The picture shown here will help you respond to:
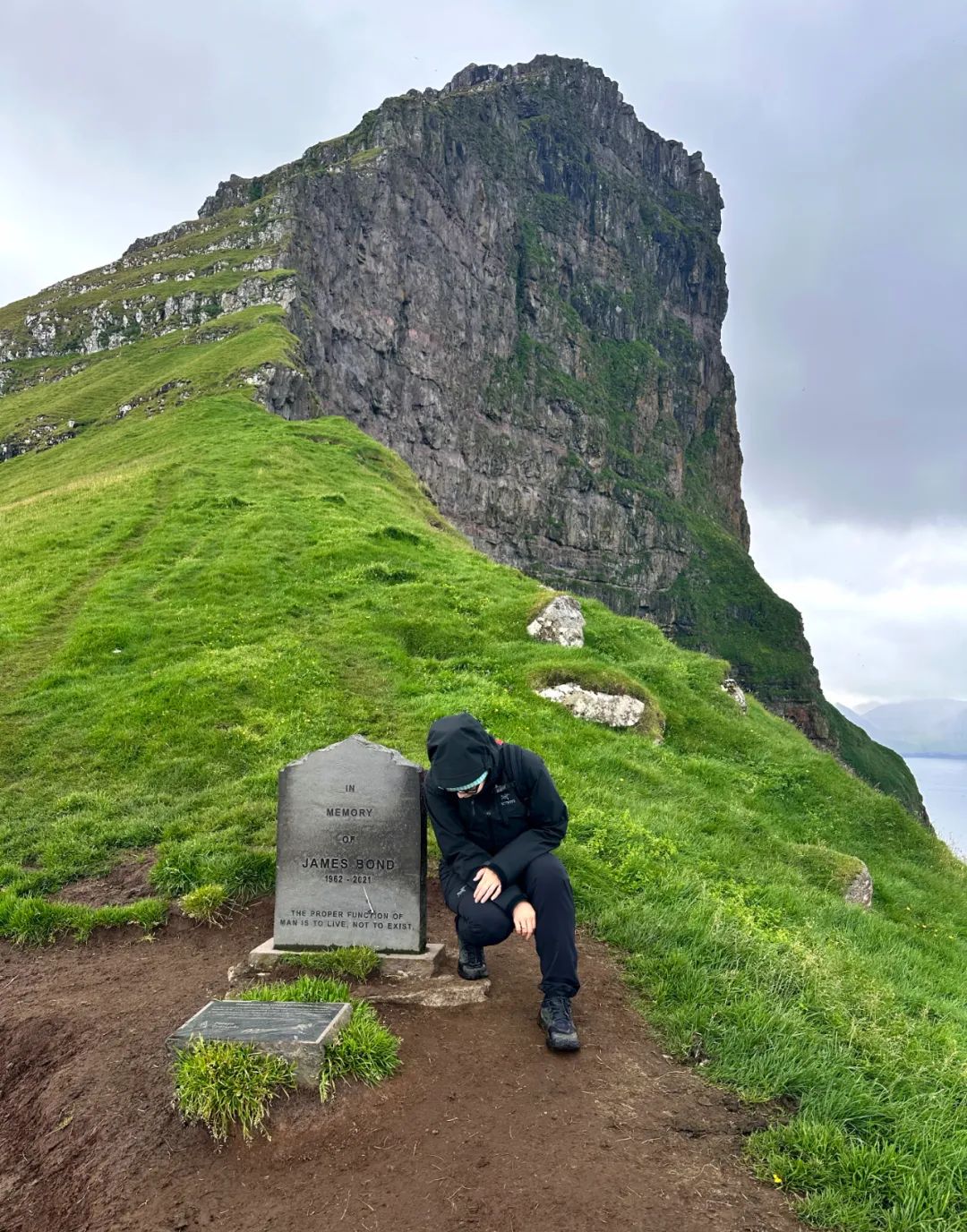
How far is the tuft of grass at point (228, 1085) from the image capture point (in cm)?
523

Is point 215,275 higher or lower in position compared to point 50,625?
higher

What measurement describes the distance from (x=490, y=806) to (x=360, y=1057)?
218cm

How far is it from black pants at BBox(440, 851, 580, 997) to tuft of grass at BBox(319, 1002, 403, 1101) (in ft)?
3.61

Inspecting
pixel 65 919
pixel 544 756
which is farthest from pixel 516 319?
pixel 65 919

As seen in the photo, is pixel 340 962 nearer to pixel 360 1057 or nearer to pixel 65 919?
pixel 360 1057

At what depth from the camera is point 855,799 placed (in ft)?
53.9

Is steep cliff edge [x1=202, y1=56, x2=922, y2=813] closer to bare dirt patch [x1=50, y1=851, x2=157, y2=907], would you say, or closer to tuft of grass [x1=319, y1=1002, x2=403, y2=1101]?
bare dirt patch [x1=50, y1=851, x2=157, y2=907]

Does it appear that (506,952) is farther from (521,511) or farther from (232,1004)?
(521,511)

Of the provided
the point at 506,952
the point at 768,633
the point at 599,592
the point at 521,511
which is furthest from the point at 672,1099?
the point at 768,633

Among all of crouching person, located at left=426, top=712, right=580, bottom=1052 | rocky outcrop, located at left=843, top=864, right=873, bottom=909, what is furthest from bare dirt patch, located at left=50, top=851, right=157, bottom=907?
rocky outcrop, located at left=843, top=864, right=873, bottom=909

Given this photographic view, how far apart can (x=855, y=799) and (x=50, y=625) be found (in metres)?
19.8

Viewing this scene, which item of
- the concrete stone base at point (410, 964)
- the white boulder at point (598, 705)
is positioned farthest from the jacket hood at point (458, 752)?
the white boulder at point (598, 705)

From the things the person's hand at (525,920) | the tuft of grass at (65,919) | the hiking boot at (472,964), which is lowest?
the tuft of grass at (65,919)

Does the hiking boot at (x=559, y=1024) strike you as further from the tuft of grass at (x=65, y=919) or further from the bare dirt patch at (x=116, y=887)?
the bare dirt patch at (x=116, y=887)
